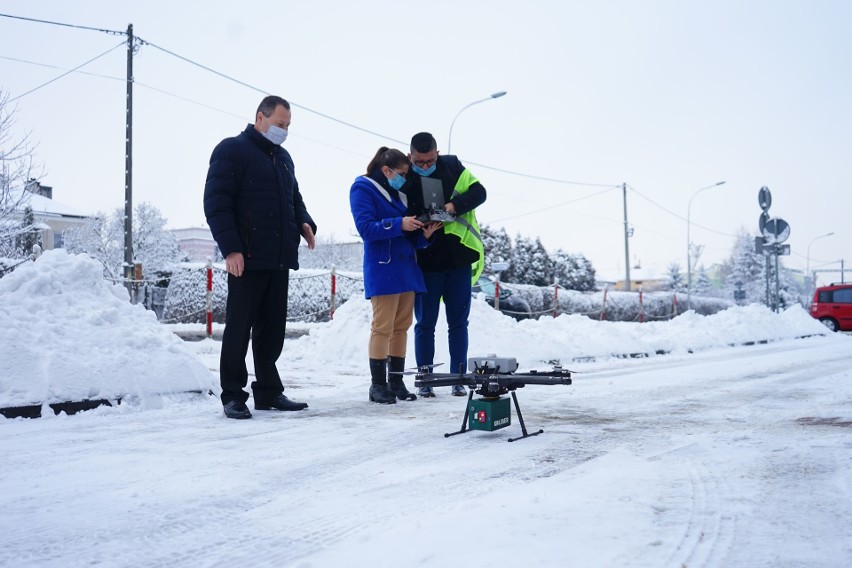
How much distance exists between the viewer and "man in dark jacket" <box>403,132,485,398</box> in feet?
17.9

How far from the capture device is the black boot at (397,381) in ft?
17.4

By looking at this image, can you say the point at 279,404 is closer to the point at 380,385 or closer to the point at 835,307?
the point at 380,385

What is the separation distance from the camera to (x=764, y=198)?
19625 mm

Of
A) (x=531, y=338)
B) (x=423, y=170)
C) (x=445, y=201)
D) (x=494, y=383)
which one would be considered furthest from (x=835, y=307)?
(x=494, y=383)

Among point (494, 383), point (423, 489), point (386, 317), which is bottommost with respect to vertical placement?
point (423, 489)

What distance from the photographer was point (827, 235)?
58.0 metres

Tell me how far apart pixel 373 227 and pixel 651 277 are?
124 metres

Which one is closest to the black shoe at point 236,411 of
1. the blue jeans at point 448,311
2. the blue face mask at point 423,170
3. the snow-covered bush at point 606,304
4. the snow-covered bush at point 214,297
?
the blue jeans at point 448,311

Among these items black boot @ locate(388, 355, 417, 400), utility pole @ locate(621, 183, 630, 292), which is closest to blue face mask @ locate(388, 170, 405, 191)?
black boot @ locate(388, 355, 417, 400)

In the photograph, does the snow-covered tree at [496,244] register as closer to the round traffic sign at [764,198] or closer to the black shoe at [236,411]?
the round traffic sign at [764,198]

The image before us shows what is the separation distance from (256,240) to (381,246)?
3.28 feet

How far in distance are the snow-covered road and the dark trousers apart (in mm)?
293

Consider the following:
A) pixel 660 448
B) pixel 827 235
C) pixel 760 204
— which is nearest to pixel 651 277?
pixel 827 235

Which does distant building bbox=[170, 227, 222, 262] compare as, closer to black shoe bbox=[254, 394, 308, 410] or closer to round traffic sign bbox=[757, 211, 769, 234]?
round traffic sign bbox=[757, 211, 769, 234]
